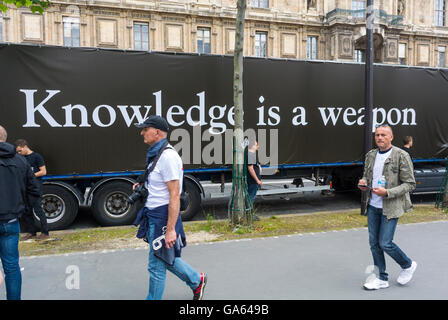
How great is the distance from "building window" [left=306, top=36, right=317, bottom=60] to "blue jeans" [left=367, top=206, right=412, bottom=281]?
27.2 m

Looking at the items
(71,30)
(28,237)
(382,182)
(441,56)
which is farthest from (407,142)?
(441,56)

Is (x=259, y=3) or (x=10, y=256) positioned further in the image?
(x=259, y=3)

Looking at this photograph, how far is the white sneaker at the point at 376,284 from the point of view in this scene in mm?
4137

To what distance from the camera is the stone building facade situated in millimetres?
24438

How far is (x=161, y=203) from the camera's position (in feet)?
11.0

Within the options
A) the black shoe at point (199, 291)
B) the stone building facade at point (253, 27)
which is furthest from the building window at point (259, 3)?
the black shoe at point (199, 291)

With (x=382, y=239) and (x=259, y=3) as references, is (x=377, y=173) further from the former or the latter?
(x=259, y=3)

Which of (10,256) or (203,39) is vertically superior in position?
(203,39)

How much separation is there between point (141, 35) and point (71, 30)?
4.59 meters

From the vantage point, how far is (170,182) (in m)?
3.28

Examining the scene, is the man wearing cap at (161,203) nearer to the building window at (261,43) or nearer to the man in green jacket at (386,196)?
the man in green jacket at (386,196)

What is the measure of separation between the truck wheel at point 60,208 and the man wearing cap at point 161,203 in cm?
430

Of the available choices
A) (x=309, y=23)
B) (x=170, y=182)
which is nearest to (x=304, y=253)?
(x=170, y=182)

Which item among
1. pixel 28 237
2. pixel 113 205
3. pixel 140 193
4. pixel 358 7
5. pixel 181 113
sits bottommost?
pixel 28 237
